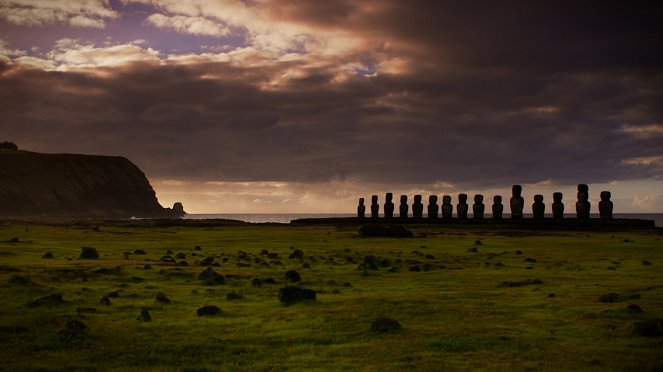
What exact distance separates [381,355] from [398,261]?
1970cm

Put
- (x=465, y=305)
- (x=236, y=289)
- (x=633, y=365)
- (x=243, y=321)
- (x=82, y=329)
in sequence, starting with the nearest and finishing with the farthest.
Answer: (x=633, y=365) → (x=82, y=329) → (x=243, y=321) → (x=465, y=305) → (x=236, y=289)

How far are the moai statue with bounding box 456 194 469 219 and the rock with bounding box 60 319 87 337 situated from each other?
73271mm

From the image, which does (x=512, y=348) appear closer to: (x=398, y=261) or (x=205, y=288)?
(x=205, y=288)

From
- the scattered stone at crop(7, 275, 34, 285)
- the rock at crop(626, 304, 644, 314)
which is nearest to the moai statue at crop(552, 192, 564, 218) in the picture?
the rock at crop(626, 304, 644, 314)

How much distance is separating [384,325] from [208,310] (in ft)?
16.9

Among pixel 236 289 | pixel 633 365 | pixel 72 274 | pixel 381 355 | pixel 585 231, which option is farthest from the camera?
pixel 585 231

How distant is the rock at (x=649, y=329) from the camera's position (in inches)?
545

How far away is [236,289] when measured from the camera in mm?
21734

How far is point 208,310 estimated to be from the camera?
17.0 meters

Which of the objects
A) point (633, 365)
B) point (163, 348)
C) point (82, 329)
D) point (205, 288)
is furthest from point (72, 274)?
point (633, 365)

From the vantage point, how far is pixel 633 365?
11781 mm

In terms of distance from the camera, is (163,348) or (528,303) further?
(528,303)

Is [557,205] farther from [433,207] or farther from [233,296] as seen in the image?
[233,296]

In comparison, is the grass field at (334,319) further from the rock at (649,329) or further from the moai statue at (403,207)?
the moai statue at (403,207)
